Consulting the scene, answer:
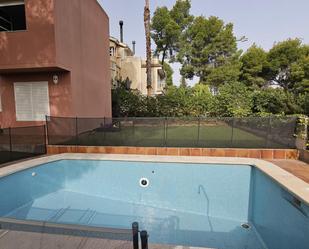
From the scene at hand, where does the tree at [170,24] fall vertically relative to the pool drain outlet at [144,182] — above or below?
above

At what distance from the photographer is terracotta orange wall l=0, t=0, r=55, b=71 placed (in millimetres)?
7746

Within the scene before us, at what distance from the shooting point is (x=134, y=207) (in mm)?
6023

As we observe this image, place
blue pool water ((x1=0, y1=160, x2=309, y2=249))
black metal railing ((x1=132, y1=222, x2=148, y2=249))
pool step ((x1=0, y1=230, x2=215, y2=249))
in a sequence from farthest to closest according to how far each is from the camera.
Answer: blue pool water ((x1=0, y1=160, x2=309, y2=249)) < pool step ((x1=0, y1=230, x2=215, y2=249)) < black metal railing ((x1=132, y1=222, x2=148, y2=249))

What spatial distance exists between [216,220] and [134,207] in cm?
225

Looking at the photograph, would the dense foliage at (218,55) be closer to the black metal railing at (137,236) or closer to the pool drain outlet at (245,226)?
the pool drain outlet at (245,226)

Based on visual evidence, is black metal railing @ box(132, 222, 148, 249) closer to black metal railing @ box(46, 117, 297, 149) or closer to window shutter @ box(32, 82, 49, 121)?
black metal railing @ box(46, 117, 297, 149)

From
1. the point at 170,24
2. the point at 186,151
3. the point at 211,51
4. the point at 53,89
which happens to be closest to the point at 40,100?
the point at 53,89

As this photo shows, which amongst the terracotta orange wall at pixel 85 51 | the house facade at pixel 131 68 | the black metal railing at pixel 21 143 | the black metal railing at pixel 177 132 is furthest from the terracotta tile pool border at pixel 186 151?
the house facade at pixel 131 68

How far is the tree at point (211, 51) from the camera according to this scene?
2972 cm

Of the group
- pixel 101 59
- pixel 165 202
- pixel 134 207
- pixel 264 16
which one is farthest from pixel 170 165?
pixel 264 16

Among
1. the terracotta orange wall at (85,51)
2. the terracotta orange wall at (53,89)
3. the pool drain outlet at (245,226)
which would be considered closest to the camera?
the pool drain outlet at (245,226)

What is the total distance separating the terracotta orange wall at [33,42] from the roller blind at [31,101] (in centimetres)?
118

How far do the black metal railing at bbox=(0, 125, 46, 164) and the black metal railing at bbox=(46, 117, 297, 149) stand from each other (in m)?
0.38

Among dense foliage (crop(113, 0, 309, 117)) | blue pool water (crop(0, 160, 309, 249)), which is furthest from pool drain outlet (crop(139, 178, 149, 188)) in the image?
dense foliage (crop(113, 0, 309, 117))
